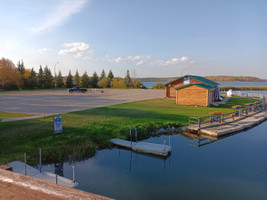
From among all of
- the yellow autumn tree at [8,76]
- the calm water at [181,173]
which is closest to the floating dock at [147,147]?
the calm water at [181,173]

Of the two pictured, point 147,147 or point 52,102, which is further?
point 52,102

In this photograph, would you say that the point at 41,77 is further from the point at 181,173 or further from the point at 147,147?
the point at 181,173

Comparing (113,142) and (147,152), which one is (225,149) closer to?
(147,152)

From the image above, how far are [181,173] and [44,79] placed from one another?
70984 millimetres

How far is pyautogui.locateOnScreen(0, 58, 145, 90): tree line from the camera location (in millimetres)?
61594

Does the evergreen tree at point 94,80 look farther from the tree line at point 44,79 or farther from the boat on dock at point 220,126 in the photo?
the boat on dock at point 220,126

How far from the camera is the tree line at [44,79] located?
6159 centimetres

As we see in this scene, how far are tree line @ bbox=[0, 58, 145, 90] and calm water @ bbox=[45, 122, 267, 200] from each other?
55965 mm

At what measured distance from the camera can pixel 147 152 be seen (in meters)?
12.0

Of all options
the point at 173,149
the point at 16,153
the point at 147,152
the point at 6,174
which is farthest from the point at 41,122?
the point at 6,174

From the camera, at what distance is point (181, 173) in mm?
9648

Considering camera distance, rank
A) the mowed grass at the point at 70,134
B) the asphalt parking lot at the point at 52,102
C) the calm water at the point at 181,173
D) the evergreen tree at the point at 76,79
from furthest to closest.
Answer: the evergreen tree at the point at 76,79
the asphalt parking lot at the point at 52,102
the mowed grass at the point at 70,134
the calm water at the point at 181,173

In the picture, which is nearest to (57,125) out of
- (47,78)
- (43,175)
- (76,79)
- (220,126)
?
(43,175)

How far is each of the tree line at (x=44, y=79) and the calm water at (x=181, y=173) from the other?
56.0 meters
